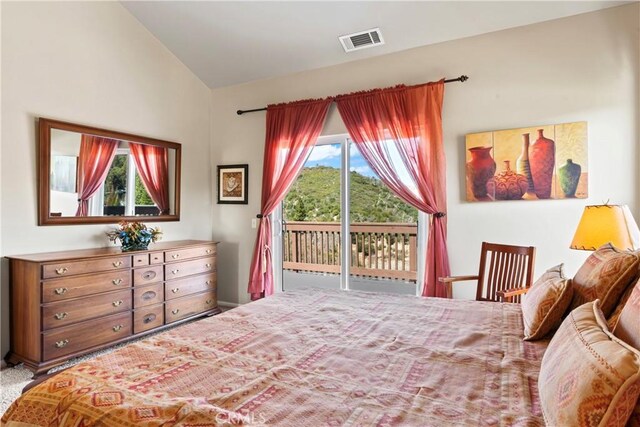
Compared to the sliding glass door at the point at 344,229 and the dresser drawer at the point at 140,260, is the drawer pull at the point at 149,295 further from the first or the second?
the sliding glass door at the point at 344,229

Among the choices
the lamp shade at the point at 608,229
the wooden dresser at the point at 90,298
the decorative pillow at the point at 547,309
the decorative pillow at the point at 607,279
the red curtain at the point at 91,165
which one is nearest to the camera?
the decorative pillow at the point at 607,279

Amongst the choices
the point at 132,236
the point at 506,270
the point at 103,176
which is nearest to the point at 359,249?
the point at 506,270

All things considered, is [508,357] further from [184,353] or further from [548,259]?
[548,259]

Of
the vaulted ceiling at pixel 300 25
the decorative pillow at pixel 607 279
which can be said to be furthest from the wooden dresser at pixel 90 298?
the decorative pillow at pixel 607 279

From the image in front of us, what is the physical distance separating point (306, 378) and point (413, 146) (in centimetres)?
268

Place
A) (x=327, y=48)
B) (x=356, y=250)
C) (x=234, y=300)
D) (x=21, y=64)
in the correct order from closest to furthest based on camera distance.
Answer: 1. (x=21, y=64)
2. (x=327, y=48)
3. (x=356, y=250)
4. (x=234, y=300)

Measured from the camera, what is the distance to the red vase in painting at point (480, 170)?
318cm

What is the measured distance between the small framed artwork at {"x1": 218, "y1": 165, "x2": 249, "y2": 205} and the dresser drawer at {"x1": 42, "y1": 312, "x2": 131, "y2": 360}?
182 cm

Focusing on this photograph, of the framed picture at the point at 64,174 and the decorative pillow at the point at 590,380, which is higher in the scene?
the framed picture at the point at 64,174

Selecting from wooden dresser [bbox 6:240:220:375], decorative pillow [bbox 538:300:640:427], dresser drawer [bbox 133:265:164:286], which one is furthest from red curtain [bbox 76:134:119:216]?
decorative pillow [bbox 538:300:640:427]

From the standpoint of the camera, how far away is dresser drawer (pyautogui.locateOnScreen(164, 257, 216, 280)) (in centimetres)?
361

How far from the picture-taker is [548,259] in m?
3.03

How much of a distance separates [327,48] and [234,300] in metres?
3.17

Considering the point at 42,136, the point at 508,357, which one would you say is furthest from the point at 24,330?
the point at 508,357
